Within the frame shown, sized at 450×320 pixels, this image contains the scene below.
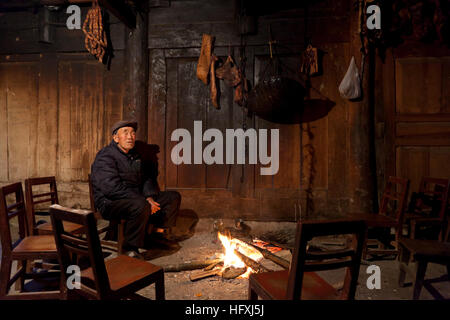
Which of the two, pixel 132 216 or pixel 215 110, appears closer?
pixel 132 216

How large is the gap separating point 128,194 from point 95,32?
320 centimetres

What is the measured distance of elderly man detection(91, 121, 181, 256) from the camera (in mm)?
3824

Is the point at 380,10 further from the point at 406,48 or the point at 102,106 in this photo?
the point at 102,106

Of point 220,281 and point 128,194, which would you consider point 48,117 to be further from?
point 220,281

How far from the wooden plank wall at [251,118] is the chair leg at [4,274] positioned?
9.12 ft

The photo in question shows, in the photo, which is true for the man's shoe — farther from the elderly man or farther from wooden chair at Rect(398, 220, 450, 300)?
wooden chair at Rect(398, 220, 450, 300)

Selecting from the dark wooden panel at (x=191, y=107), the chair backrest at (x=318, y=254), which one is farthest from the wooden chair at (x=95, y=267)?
the dark wooden panel at (x=191, y=107)

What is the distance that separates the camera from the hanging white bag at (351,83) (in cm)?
465

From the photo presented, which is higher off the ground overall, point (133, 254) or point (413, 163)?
point (413, 163)

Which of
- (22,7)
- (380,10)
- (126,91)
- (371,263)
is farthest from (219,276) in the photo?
(22,7)

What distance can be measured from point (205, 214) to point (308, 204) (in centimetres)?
188

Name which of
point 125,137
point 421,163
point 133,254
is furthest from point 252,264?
point 421,163

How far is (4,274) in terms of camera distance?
8.88 ft

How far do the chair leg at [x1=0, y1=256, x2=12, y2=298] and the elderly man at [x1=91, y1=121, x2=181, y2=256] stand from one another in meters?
1.33
